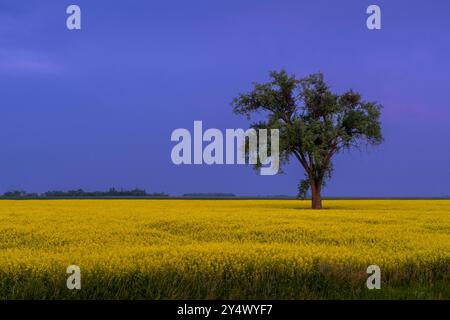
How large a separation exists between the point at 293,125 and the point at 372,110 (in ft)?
30.7

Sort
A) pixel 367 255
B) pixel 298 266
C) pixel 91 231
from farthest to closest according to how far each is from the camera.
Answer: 1. pixel 91 231
2. pixel 367 255
3. pixel 298 266

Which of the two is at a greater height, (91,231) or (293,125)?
(293,125)

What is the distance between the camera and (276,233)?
17828 mm

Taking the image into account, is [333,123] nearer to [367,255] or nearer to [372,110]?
[372,110]

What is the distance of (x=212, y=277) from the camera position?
402 inches

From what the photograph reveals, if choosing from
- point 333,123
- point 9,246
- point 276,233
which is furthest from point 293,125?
point 9,246

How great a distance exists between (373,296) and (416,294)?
2.91 feet

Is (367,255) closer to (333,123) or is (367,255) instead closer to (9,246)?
(9,246)

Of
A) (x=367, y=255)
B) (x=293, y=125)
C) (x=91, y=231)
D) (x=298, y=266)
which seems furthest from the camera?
(x=293, y=125)
